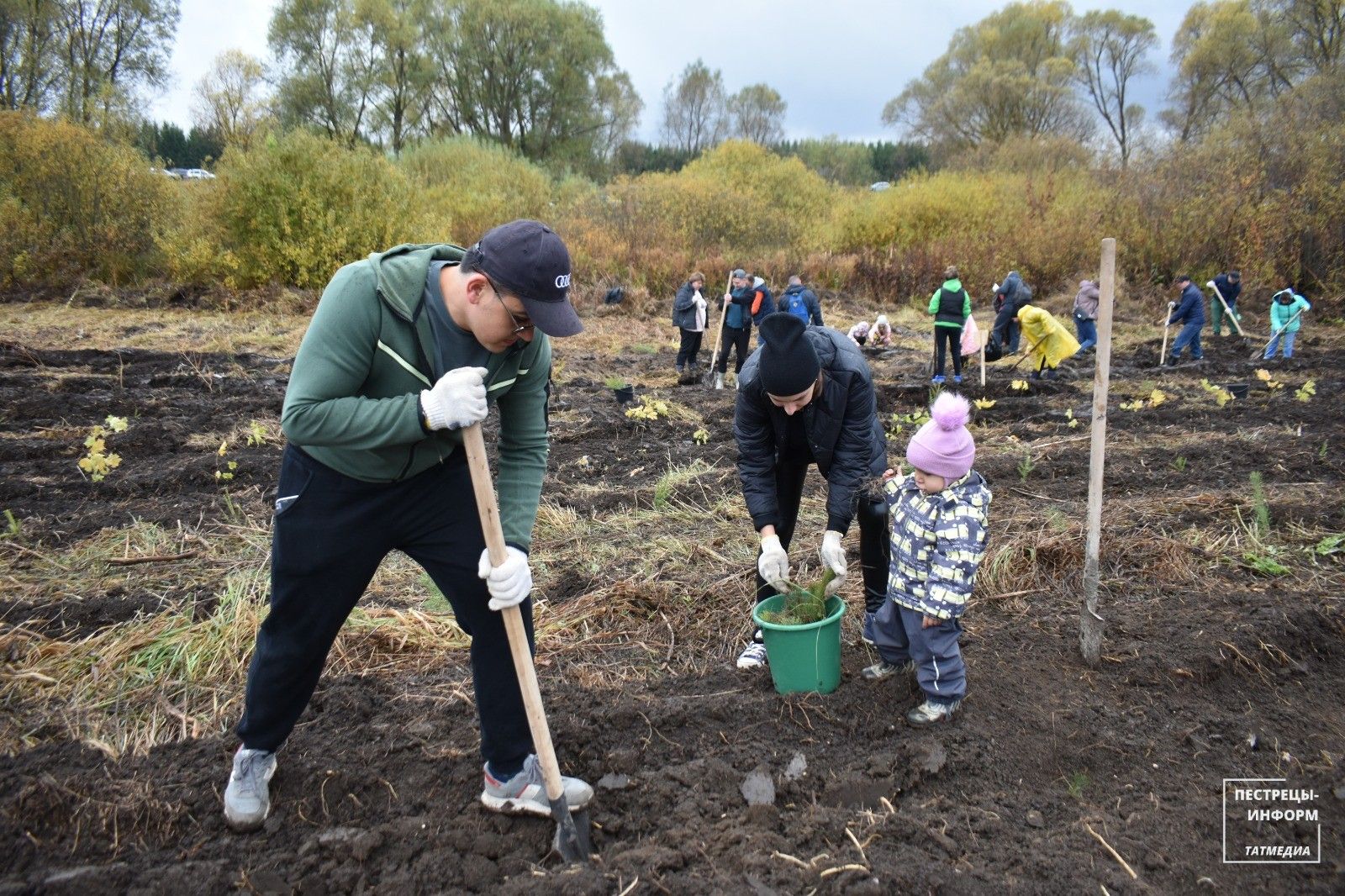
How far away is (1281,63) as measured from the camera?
2683 centimetres

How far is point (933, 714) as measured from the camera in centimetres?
316

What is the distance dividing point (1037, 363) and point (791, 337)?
10451mm

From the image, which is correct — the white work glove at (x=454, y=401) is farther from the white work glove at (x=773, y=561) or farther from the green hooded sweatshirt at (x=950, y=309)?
the green hooded sweatshirt at (x=950, y=309)

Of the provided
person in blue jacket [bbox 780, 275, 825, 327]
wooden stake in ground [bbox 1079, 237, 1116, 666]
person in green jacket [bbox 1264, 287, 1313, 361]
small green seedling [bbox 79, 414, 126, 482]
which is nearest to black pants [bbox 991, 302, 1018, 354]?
person in blue jacket [bbox 780, 275, 825, 327]

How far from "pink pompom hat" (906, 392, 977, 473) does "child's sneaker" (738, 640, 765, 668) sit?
1143mm

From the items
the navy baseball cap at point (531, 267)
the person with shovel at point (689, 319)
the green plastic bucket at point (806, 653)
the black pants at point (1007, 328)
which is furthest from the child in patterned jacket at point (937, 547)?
the black pants at point (1007, 328)

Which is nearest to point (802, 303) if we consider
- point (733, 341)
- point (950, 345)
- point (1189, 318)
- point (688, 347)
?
point (733, 341)

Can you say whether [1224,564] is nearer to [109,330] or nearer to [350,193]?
[109,330]

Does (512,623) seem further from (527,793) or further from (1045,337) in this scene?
(1045,337)

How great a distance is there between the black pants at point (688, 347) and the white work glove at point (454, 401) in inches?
419

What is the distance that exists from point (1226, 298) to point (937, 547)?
630 inches

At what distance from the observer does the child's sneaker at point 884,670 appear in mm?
3432

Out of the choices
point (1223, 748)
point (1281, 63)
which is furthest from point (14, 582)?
point (1281, 63)

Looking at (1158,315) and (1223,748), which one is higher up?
(1158,315)
